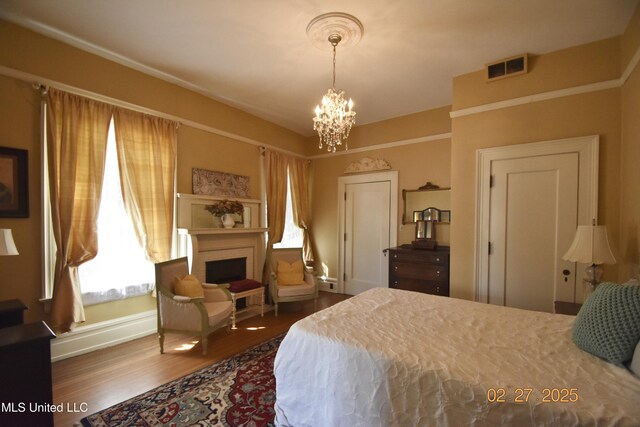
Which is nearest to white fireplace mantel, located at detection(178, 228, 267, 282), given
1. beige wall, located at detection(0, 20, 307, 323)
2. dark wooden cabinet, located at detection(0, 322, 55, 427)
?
beige wall, located at detection(0, 20, 307, 323)

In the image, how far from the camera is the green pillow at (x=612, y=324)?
123 cm

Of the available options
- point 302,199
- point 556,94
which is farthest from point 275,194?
point 556,94

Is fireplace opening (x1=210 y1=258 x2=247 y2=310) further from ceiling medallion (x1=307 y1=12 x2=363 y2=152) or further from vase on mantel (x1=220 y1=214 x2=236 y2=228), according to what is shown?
ceiling medallion (x1=307 y1=12 x2=363 y2=152)

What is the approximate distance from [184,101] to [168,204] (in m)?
1.32

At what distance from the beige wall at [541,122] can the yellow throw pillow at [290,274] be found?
6.62 ft

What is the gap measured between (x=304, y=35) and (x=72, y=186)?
254 centimetres

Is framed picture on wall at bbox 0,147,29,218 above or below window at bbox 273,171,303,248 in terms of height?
above

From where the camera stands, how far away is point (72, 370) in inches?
95.1

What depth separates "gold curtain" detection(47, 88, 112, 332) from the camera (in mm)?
2488

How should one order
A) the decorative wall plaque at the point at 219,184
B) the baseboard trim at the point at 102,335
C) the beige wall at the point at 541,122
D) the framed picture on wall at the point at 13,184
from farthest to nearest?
the decorative wall plaque at the point at 219,184, the baseboard trim at the point at 102,335, the beige wall at the point at 541,122, the framed picture on wall at the point at 13,184

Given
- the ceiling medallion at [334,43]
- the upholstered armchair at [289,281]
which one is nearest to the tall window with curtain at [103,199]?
the upholstered armchair at [289,281]

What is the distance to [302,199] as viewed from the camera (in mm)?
5262

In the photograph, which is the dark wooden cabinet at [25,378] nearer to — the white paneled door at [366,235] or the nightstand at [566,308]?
the nightstand at [566,308]
